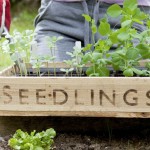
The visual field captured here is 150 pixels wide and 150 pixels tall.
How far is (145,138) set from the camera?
7.72ft

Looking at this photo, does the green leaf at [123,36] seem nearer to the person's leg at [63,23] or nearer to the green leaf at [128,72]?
the green leaf at [128,72]

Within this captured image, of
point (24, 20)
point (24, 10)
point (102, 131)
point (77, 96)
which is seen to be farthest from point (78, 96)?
point (24, 10)

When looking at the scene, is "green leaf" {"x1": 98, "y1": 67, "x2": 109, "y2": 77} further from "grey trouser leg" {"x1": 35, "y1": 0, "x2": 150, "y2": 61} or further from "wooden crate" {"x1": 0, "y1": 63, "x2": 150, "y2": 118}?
"grey trouser leg" {"x1": 35, "y1": 0, "x2": 150, "y2": 61}

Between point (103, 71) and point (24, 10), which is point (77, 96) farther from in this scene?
point (24, 10)

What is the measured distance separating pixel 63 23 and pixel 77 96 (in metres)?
0.88

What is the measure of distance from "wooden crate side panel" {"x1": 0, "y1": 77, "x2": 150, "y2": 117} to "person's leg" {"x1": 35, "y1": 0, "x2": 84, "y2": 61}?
738 millimetres

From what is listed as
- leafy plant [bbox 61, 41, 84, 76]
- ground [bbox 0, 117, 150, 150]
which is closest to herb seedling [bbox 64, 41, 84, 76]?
leafy plant [bbox 61, 41, 84, 76]

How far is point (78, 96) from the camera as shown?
6.84 feet

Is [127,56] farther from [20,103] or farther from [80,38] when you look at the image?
[80,38]

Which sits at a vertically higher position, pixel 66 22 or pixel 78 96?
pixel 66 22

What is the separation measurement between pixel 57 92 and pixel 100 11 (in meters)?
0.86

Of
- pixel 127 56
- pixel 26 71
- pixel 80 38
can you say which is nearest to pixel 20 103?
pixel 26 71

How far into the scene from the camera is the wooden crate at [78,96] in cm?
206

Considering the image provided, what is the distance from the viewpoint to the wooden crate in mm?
2062
